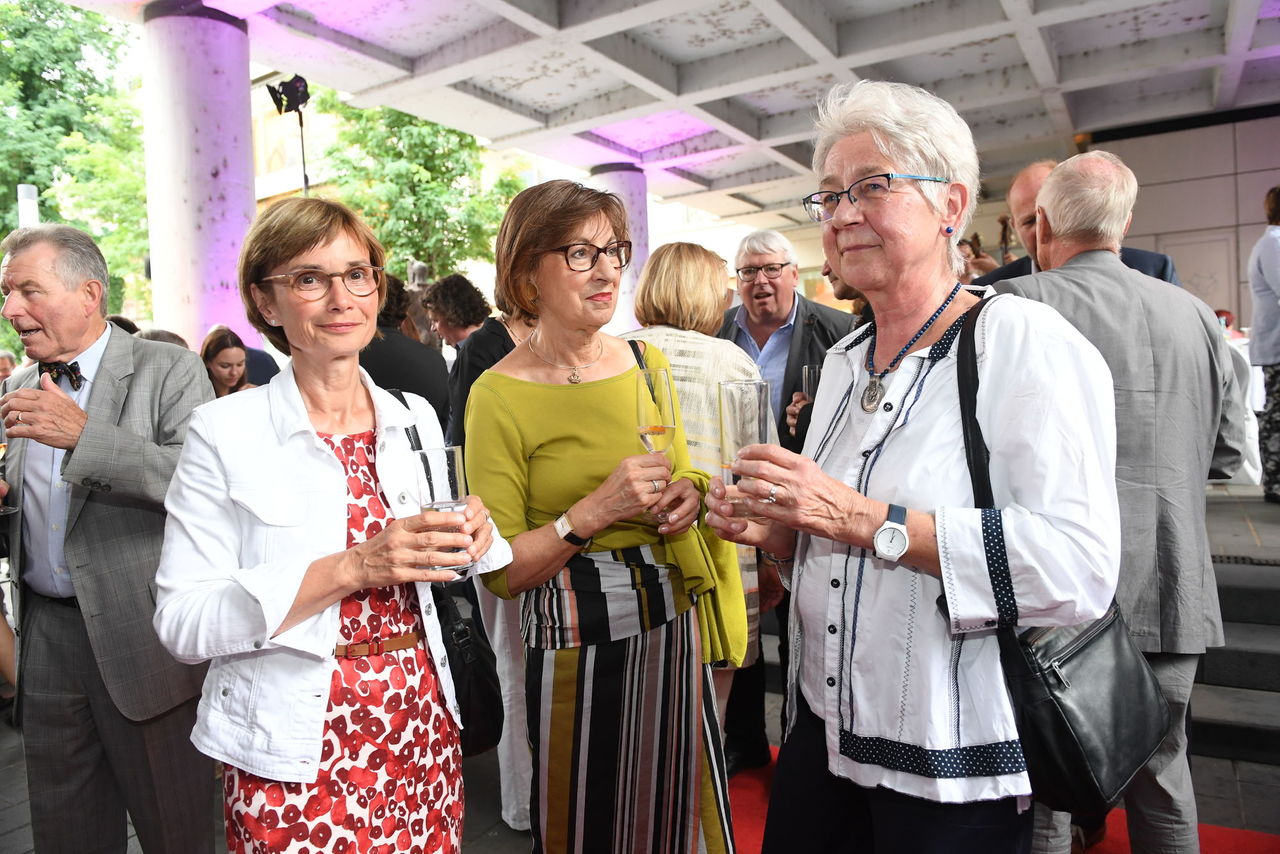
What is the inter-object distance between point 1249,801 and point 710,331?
269cm

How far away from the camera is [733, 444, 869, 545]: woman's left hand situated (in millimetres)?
1260

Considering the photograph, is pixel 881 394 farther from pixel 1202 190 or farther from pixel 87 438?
pixel 1202 190

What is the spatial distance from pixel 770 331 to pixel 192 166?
13.3 ft

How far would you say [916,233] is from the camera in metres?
1.42

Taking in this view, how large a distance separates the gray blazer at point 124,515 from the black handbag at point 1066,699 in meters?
1.97

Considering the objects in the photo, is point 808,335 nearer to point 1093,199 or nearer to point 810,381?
Answer: point 1093,199

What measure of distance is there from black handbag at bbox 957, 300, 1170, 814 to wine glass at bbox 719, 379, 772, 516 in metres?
0.30

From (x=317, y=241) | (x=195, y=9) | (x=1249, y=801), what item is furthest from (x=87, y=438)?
(x=195, y=9)

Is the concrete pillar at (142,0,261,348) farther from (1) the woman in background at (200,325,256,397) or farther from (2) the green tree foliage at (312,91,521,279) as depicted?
(2) the green tree foliage at (312,91,521,279)

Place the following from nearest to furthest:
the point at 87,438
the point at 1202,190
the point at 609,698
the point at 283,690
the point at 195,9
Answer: the point at 283,690 → the point at 609,698 → the point at 87,438 → the point at 195,9 → the point at 1202,190

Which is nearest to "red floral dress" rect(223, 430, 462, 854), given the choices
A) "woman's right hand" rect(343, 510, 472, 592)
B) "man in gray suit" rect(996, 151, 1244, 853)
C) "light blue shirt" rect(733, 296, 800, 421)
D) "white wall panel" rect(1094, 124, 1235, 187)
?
"woman's right hand" rect(343, 510, 472, 592)

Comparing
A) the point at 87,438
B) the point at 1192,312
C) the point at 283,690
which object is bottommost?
the point at 283,690

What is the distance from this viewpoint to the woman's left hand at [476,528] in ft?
4.33

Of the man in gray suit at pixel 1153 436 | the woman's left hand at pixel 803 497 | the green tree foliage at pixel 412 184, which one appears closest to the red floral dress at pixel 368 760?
the woman's left hand at pixel 803 497
